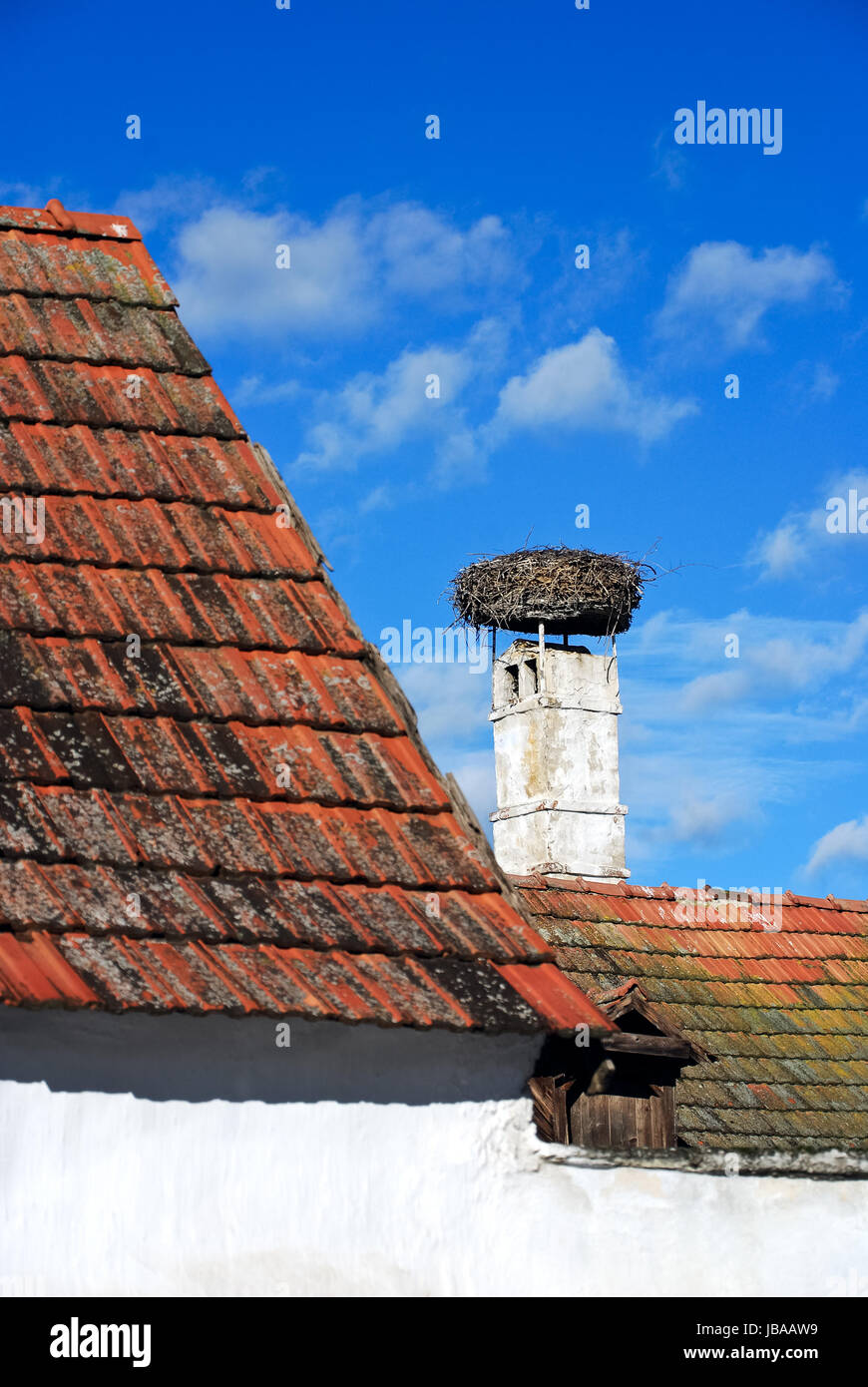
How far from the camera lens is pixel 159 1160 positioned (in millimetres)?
4641

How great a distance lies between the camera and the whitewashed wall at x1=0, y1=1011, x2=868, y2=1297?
4.55 metres

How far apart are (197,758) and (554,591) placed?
739 inches

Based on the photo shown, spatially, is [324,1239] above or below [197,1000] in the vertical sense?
below

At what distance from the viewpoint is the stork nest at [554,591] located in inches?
938

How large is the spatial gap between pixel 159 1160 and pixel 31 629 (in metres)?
1.75

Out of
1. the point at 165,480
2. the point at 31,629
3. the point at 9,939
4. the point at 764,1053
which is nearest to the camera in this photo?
the point at 9,939

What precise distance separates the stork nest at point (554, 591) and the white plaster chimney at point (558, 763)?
597 mm

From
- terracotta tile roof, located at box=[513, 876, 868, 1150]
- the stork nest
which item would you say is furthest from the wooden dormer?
the stork nest

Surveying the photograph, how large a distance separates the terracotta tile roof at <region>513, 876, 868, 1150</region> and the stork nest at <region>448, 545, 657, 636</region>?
841 centimetres

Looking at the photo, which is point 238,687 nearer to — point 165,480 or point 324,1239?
point 165,480

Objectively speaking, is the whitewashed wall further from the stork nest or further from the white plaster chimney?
the stork nest

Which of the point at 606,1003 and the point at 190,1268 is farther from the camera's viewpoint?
the point at 606,1003

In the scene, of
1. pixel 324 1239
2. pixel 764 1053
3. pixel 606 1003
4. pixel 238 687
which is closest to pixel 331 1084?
pixel 324 1239

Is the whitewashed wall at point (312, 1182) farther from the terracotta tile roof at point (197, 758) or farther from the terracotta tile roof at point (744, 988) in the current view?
the terracotta tile roof at point (744, 988)
